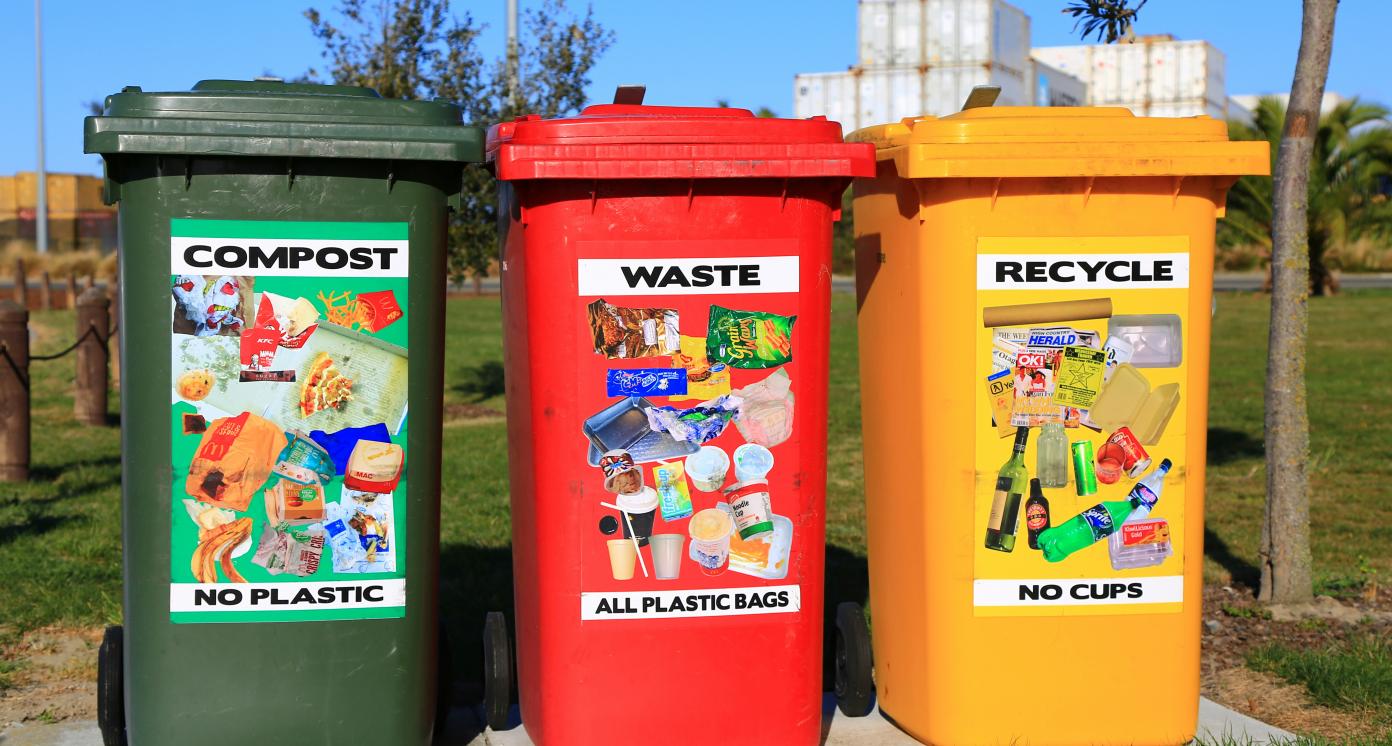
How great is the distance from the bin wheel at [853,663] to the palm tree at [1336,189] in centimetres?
2570

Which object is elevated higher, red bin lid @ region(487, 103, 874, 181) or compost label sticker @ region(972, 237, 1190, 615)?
red bin lid @ region(487, 103, 874, 181)

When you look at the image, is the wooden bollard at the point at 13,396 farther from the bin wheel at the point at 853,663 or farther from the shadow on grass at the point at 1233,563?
the shadow on grass at the point at 1233,563

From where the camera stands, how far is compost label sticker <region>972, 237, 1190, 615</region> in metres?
4.18

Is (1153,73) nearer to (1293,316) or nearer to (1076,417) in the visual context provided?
(1293,316)

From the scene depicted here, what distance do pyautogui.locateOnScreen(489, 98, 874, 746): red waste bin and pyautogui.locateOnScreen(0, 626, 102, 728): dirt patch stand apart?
1.84 m

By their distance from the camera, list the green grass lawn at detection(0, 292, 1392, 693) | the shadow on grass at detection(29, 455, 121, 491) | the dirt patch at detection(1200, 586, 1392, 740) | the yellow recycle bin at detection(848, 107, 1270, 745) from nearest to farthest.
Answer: the yellow recycle bin at detection(848, 107, 1270, 745) < the dirt patch at detection(1200, 586, 1392, 740) < the green grass lawn at detection(0, 292, 1392, 693) < the shadow on grass at detection(29, 455, 121, 491)

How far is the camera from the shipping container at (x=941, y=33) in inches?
1438

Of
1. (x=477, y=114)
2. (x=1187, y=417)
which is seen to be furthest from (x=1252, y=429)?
(x=1187, y=417)

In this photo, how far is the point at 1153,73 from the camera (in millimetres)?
43875

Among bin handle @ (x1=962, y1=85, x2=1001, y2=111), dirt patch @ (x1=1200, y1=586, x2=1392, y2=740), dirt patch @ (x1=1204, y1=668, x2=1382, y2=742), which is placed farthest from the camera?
dirt patch @ (x1=1200, y1=586, x2=1392, y2=740)

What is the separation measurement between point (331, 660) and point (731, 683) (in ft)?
3.74

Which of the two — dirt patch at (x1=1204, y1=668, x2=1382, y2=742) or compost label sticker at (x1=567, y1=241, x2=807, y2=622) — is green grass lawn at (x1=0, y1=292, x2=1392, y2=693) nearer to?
dirt patch at (x1=1204, y1=668, x2=1382, y2=742)

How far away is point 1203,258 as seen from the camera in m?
4.27

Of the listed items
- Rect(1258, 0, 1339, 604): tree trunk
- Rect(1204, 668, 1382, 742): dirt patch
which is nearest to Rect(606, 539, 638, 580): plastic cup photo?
Rect(1204, 668, 1382, 742): dirt patch
